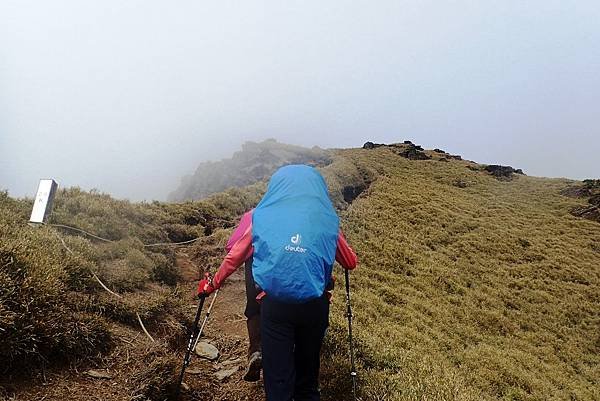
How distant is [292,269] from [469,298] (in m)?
15.3

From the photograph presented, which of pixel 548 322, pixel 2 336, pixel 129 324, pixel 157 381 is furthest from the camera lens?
pixel 548 322

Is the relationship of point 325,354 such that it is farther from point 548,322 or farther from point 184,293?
point 548,322

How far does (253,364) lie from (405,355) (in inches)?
136

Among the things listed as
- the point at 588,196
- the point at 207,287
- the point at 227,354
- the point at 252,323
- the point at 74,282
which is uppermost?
the point at 588,196

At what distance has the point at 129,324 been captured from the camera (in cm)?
646

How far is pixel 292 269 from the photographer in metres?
3.60

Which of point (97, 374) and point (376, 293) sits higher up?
point (97, 374)

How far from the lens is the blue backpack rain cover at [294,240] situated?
3.61m

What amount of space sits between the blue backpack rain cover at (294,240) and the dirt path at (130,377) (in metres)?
2.41

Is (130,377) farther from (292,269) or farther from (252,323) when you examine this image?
(292,269)

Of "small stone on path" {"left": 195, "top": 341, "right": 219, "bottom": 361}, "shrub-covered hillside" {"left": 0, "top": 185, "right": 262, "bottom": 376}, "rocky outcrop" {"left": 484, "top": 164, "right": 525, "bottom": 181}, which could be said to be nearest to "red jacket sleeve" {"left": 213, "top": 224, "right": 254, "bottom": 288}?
"shrub-covered hillside" {"left": 0, "top": 185, "right": 262, "bottom": 376}

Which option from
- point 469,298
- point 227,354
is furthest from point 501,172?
point 227,354

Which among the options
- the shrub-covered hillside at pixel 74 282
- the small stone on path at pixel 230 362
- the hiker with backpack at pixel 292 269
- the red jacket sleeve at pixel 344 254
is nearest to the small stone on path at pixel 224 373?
the small stone on path at pixel 230 362

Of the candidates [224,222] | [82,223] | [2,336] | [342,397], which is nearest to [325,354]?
[342,397]
